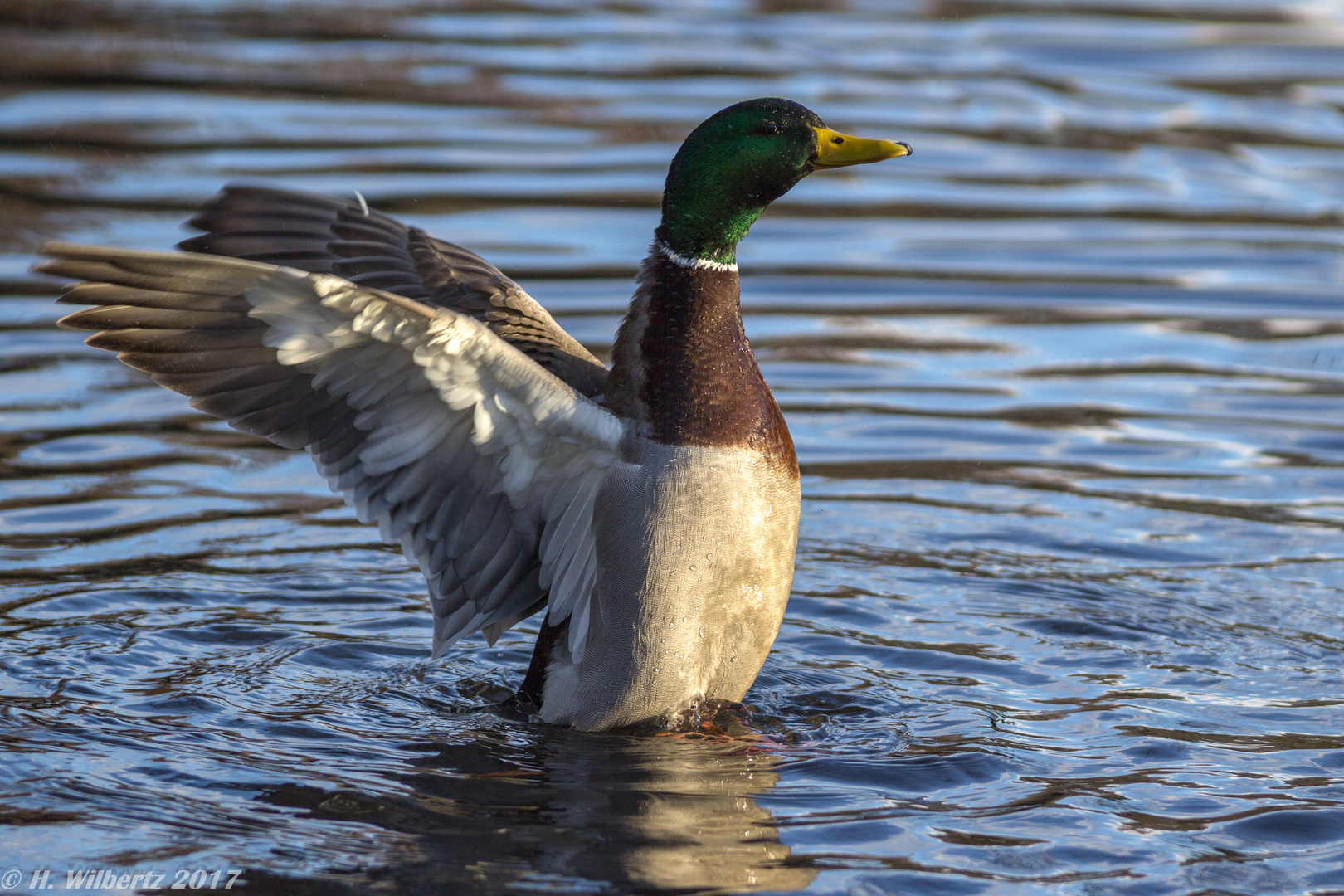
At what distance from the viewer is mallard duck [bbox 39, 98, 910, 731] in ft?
15.8

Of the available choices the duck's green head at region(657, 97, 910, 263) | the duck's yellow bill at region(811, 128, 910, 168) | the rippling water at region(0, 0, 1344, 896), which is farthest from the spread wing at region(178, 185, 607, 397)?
the rippling water at region(0, 0, 1344, 896)

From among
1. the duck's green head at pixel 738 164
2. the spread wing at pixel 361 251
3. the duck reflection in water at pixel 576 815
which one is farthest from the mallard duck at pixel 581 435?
the spread wing at pixel 361 251

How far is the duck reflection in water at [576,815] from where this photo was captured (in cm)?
432

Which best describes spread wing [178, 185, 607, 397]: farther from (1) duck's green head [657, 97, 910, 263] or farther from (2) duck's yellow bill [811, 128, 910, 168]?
(2) duck's yellow bill [811, 128, 910, 168]

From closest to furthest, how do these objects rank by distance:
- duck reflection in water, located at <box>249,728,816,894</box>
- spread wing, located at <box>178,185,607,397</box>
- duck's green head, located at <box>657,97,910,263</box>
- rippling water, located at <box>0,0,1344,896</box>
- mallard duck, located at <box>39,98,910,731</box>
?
duck reflection in water, located at <box>249,728,816,894</box>
rippling water, located at <box>0,0,1344,896</box>
mallard duck, located at <box>39,98,910,731</box>
duck's green head, located at <box>657,97,910,263</box>
spread wing, located at <box>178,185,607,397</box>

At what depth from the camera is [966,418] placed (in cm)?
816

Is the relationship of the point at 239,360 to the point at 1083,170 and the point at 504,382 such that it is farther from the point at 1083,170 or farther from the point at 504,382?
the point at 1083,170

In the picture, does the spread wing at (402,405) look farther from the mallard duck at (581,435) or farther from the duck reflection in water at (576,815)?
the duck reflection in water at (576,815)

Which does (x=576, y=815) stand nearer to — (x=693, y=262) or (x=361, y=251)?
(x=693, y=262)

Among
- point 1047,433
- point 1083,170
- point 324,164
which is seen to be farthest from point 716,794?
point 1083,170

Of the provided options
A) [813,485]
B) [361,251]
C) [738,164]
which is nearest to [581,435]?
[738,164]

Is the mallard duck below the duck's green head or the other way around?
below

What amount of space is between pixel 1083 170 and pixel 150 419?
6.66 metres

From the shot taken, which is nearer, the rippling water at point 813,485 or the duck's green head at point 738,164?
the rippling water at point 813,485
